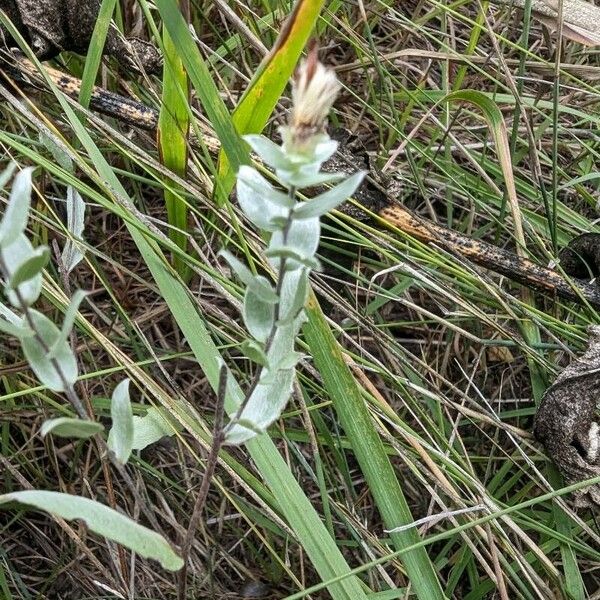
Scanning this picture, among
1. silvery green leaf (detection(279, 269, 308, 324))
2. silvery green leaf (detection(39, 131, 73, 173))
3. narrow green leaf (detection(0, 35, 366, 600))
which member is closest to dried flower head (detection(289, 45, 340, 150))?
silvery green leaf (detection(279, 269, 308, 324))

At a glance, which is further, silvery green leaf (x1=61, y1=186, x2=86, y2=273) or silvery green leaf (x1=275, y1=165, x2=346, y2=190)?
silvery green leaf (x1=61, y1=186, x2=86, y2=273)

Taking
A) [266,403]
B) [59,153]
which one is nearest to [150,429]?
[266,403]

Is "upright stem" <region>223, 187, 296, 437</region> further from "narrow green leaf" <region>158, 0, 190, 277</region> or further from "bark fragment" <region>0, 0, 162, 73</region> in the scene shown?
"bark fragment" <region>0, 0, 162, 73</region>

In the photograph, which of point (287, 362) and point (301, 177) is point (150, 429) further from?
point (301, 177)

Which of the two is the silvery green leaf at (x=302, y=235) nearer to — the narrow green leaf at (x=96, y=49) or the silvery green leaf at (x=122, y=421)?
the silvery green leaf at (x=122, y=421)

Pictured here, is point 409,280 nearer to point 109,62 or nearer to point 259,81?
point 259,81

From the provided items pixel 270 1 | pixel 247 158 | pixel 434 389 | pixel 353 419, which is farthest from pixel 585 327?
pixel 270 1
